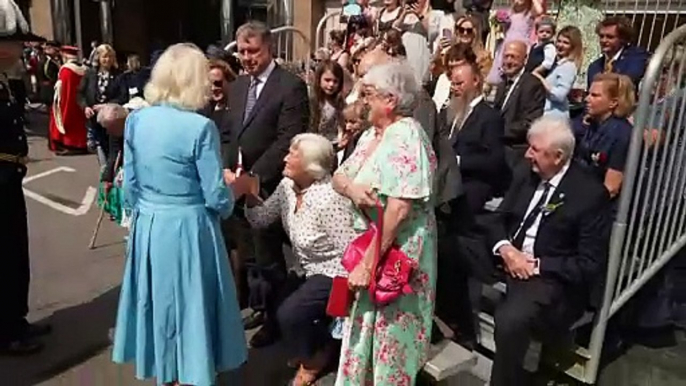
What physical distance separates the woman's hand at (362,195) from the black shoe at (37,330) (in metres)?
2.47

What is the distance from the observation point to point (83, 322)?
428cm

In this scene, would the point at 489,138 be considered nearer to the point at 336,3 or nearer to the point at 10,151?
the point at 10,151

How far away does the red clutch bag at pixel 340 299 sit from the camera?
2965 millimetres

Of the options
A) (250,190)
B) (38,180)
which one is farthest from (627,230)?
(38,180)

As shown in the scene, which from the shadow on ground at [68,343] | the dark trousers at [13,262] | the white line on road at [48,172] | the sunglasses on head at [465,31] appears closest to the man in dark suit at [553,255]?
the sunglasses on head at [465,31]

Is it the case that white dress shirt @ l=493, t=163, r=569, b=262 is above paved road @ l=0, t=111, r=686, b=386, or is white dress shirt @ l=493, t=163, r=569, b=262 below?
above

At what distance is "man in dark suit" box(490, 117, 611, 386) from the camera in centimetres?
307

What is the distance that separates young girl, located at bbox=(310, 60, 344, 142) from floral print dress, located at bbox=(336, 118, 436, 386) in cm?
154

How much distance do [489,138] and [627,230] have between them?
0.91m

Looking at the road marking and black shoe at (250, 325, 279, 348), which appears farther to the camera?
the road marking

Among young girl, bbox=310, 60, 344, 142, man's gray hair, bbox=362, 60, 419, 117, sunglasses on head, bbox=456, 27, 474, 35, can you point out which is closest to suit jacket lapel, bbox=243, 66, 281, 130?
young girl, bbox=310, 60, 344, 142

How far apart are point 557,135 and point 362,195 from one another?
42.0 inches

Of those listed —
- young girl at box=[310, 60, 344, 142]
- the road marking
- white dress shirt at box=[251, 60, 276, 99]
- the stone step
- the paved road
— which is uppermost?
white dress shirt at box=[251, 60, 276, 99]

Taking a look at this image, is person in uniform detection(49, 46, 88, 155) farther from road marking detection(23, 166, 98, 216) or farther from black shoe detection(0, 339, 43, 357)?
black shoe detection(0, 339, 43, 357)
